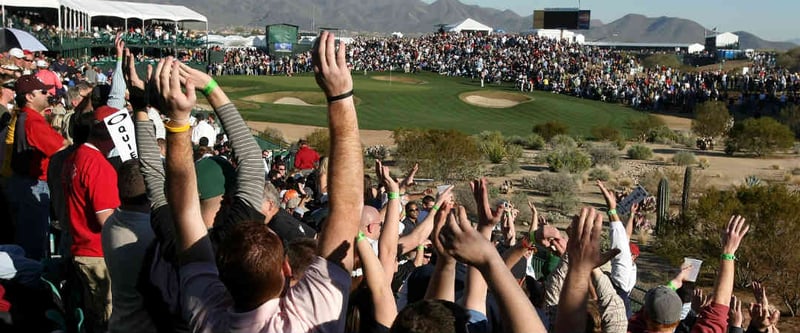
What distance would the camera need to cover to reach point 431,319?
2.78 m

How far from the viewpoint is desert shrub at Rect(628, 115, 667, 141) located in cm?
3400

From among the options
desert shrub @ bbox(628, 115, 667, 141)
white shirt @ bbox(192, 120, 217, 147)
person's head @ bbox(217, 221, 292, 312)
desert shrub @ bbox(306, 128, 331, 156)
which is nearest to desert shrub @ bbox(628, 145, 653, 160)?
desert shrub @ bbox(628, 115, 667, 141)

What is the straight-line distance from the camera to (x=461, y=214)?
3.06 meters

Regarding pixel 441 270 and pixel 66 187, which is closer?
pixel 441 270

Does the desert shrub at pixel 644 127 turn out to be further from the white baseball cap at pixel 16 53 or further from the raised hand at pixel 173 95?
the raised hand at pixel 173 95

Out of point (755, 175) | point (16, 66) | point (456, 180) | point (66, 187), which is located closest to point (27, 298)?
point (66, 187)

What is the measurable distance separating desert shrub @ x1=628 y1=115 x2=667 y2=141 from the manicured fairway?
0.95m

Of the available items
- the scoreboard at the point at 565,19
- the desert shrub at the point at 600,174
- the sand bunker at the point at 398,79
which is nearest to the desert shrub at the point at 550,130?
the desert shrub at the point at 600,174

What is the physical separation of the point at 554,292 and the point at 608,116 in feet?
118

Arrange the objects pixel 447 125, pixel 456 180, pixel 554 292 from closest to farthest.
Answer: pixel 554 292 → pixel 456 180 → pixel 447 125

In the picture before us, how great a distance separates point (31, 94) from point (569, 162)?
19652mm

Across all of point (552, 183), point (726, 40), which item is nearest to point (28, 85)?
point (552, 183)

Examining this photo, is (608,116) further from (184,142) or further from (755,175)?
(184,142)

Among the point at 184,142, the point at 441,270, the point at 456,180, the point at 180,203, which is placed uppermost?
the point at 184,142
